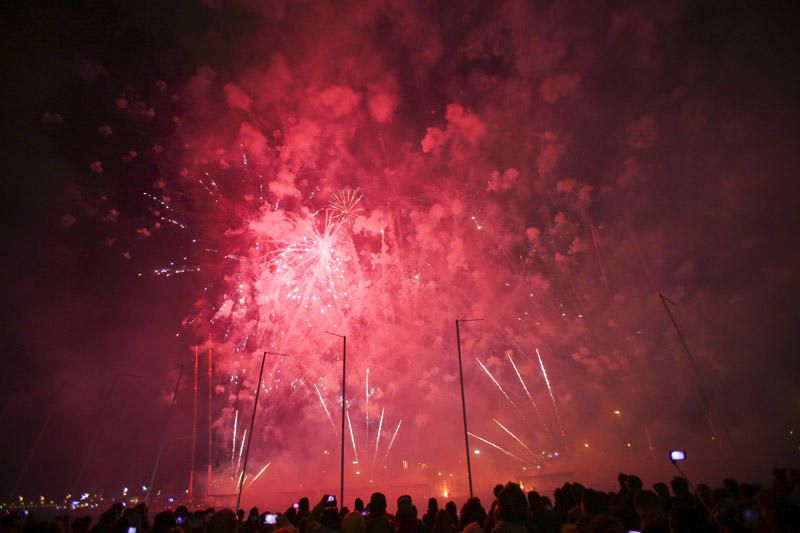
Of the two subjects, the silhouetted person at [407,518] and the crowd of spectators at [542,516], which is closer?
the crowd of spectators at [542,516]

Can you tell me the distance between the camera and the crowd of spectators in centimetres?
455

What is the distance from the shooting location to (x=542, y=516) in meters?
6.98

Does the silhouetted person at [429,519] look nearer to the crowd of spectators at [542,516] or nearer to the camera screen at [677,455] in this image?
the crowd of spectators at [542,516]

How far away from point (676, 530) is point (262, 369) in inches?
1349

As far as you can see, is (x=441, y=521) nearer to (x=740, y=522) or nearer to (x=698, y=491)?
(x=740, y=522)

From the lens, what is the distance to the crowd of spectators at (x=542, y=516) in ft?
14.9

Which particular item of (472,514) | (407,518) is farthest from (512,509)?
(407,518)

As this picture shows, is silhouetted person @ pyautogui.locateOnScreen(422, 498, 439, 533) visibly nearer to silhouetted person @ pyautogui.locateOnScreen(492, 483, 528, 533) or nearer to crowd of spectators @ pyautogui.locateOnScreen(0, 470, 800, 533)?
crowd of spectators @ pyautogui.locateOnScreen(0, 470, 800, 533)

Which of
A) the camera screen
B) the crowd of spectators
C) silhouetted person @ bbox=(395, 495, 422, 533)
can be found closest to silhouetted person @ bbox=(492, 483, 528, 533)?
the crowd of spectators

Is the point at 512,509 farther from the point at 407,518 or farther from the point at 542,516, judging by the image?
the point at 407,518

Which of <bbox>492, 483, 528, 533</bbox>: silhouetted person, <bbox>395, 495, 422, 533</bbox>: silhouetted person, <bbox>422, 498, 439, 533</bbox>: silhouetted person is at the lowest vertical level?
<bbox>422, 498, 439, 533</bbox>: silhouetted person

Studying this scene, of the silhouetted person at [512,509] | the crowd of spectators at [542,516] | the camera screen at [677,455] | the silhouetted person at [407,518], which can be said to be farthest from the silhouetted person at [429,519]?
the camera screen at [677,455]

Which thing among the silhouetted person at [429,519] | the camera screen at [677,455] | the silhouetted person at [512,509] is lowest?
the silhouetted person at [429,519]

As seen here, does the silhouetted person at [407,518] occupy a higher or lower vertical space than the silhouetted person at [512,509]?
lower
